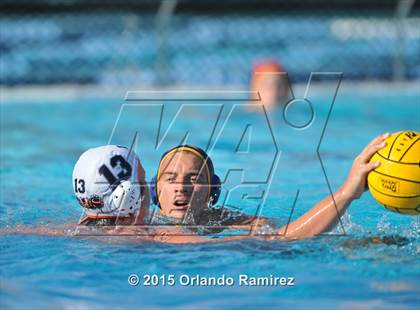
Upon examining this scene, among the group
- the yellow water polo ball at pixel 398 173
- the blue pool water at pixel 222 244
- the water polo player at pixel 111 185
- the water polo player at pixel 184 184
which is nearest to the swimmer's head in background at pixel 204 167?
the water polo player at pixel 184 184

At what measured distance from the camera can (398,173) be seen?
375cm

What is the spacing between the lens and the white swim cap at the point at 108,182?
13.4 ft

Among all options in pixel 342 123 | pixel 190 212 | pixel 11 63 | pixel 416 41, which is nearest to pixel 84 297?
pixel 190 212

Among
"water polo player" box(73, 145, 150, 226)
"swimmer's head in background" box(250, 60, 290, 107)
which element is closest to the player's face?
"water polo player" box(73, 145, 150, 226)

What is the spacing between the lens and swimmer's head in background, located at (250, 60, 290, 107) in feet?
29.3

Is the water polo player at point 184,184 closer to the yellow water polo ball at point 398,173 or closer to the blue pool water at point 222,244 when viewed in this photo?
the blue pool water at point 222,244

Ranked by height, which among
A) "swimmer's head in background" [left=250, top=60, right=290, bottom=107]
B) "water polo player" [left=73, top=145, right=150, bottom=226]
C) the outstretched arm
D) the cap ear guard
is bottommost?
the outstretched arm

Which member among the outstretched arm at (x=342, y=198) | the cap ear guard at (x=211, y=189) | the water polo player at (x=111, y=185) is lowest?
the outstretched arm at (x=342, y=198)

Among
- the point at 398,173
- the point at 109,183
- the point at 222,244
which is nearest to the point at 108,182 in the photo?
the point at 109,183

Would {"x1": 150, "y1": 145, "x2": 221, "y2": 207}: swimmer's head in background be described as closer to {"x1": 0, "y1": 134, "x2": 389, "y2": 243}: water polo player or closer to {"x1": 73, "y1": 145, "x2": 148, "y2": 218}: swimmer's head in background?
{"x1": 0, "y1": 134, "x2": 389, "y2": 243}: water polo player

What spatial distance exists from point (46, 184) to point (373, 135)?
10.8ft

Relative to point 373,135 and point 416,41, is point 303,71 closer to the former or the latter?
point 416,41

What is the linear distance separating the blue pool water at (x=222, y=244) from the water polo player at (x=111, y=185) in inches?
6.8

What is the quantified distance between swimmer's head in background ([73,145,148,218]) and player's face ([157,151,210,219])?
0.14 meters
